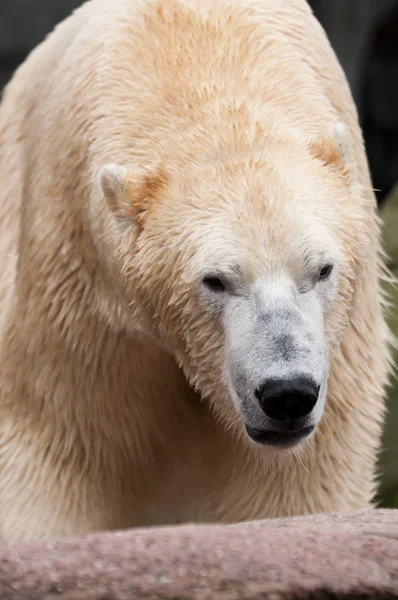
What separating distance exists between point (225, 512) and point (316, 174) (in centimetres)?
105

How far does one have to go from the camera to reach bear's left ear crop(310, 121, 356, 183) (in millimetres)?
2781

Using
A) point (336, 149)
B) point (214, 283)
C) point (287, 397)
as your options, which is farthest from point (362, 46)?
point (287, 397)

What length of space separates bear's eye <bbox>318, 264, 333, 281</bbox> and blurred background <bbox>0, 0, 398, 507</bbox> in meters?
4.77

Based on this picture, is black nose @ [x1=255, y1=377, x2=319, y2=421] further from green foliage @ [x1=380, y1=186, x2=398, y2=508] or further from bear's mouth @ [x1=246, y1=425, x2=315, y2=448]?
green foliage @ [x1=380, y1=186, x2=398, y2=508]

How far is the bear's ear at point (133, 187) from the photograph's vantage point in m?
2.71

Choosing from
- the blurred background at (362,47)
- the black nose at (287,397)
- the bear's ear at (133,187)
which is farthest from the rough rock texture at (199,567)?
the blurred background at (362,47)

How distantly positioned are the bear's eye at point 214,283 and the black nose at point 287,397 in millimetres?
262

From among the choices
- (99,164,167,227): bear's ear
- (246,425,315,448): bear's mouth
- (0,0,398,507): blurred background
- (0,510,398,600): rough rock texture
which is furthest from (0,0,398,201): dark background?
(0,510,398,600): rough rock texture

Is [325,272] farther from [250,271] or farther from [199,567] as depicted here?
[199,567]

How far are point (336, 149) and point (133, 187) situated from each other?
0.51m

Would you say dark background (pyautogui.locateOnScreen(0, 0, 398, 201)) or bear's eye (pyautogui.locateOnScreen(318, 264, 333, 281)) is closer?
bear's eye (pyautogui.locateOnScreen(318, 264, 333, 281))

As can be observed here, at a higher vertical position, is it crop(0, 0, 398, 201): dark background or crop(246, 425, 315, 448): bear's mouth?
crop(246, 425, 315, 448): bear's mouth

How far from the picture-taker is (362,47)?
860 cm

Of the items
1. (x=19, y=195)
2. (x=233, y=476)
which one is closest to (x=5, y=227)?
(x=19, y=195)
